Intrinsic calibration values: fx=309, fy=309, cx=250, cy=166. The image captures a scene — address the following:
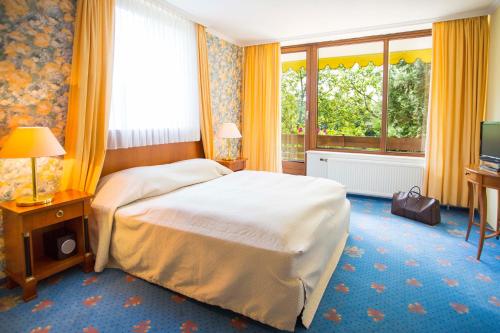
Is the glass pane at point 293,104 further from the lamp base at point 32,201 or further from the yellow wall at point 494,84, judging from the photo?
the lamp base at point 32,201

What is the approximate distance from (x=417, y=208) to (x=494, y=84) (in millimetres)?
1653

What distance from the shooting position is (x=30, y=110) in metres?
2.33

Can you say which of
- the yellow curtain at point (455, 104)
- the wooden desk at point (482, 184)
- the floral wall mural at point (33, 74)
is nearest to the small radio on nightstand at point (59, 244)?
the floral wall mural at point (33, 74)

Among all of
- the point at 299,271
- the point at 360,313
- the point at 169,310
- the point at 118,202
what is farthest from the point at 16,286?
the point at 360,313

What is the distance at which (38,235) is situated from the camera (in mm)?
2443

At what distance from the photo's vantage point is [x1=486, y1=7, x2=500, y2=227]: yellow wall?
3391mm

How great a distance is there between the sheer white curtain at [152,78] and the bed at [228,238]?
0.58m

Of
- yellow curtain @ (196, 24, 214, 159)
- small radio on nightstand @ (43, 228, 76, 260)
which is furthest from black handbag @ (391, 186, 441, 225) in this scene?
small radio on nightstand @ (43, 228, 76, 260)

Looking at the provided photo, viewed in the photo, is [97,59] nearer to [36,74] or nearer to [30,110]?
[36,74]

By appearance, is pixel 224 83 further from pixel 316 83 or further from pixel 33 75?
pixel 33 75

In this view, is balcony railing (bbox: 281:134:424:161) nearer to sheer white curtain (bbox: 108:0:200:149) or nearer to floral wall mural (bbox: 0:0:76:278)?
sheer white curtain (bbox: 108:0:200:149)

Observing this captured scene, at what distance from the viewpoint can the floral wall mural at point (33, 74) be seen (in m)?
2.19

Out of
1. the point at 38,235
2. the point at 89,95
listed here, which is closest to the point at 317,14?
the point at 89,95

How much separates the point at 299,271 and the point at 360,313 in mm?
596
